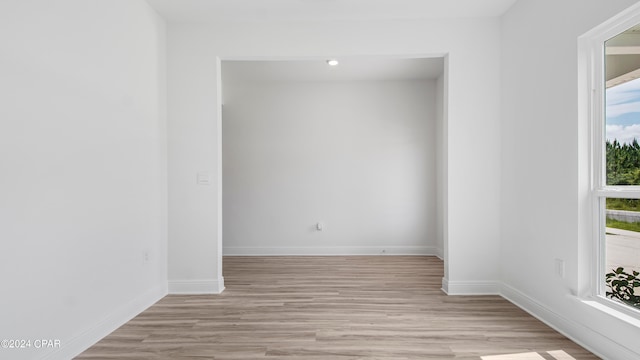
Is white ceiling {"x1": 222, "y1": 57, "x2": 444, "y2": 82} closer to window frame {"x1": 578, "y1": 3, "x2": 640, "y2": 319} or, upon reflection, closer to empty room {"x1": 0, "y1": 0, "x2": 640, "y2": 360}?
empty room {"x1": 0, "y1": 0, "x2": 640, "y2": 360}

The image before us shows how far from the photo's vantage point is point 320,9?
3.42m

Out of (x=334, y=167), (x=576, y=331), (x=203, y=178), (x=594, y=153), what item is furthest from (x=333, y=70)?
(x=576, y=331)

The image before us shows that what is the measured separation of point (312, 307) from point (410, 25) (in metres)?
2.86

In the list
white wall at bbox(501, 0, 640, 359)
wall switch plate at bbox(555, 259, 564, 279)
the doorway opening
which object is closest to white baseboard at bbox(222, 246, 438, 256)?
the doorway opening

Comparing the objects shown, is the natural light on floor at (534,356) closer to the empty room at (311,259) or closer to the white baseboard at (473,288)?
the empty room at (311,259)

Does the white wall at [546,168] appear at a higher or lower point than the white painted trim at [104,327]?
higher

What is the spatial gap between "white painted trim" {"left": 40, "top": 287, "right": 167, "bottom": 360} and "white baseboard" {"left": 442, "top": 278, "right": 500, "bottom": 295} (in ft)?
9.20

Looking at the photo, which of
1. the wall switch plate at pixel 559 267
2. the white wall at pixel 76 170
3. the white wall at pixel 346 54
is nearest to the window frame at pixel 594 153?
the wall switch plate at pixel 559 267

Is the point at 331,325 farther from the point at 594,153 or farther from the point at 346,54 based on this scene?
the point at 346,54

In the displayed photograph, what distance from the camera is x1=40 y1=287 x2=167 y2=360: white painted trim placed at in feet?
7.26

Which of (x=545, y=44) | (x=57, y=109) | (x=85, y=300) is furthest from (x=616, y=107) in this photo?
(x=85, y=300)

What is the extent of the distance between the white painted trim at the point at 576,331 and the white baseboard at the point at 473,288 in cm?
24

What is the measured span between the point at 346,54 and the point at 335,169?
2.33 m

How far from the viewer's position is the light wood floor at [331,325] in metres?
2.36
